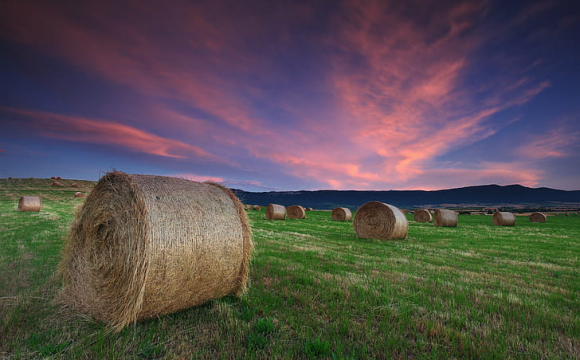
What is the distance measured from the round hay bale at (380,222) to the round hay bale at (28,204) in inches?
1175

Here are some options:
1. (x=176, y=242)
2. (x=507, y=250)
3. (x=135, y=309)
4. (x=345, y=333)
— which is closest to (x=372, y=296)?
(x=345, y=333)

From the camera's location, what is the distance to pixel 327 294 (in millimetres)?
4773

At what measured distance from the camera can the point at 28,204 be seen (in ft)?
83.1

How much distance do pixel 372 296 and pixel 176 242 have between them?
11.2ft

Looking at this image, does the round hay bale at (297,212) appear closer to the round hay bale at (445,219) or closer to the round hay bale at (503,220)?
the round hay bale at (445,219)

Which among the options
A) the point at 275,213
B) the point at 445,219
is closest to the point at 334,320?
the point at 445,219

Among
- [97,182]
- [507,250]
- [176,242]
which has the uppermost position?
[97,182]

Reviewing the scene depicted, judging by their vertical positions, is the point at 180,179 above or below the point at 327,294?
above

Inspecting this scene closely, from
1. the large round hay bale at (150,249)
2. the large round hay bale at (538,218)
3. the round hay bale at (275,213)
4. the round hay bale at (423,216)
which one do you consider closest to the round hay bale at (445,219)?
the round hay bale at (423,216)

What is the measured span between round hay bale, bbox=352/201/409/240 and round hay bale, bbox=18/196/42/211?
29.9 meters

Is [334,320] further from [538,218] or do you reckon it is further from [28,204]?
[538,218]

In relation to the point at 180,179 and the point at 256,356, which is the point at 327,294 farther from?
the point at 180,179

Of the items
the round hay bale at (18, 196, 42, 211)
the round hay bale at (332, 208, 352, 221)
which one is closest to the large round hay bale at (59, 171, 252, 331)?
the round hay bale at (332, 208, 352, 221)

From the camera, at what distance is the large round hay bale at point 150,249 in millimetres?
3896
